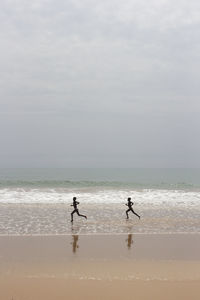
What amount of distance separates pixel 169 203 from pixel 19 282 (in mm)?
17256

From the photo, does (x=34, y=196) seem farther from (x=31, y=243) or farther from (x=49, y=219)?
(x=31, y=243)

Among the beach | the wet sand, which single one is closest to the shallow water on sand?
the beach

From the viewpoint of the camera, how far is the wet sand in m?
8.11

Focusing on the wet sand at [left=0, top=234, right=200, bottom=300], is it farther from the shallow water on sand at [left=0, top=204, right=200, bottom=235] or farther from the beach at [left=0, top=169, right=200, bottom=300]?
the shallow water on sand at [left=0, top=204, right=200, bottom=235]

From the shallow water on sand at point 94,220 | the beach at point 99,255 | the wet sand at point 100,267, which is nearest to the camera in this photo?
the wet sand at point 100,267

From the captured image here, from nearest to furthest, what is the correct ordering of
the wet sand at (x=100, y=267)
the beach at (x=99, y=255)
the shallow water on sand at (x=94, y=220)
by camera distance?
the wet sand at (x=100, y=267) < the beach at (x=99, y=255) < the shallow water on sand at (x=94, y=220)

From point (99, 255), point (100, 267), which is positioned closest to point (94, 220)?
point (99, 255)

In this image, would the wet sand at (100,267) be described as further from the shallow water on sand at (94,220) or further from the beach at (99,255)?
the shallow water on sand at (94,220)

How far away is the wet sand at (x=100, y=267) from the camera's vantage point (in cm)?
811

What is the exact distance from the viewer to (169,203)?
2447 cm

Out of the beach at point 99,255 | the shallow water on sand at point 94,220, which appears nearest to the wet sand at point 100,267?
the beach at point 99,255

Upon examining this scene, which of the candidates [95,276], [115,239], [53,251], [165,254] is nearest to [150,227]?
[115,239]

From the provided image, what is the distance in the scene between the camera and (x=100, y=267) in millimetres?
9859

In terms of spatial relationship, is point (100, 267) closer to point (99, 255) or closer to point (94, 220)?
point (99, 255)
